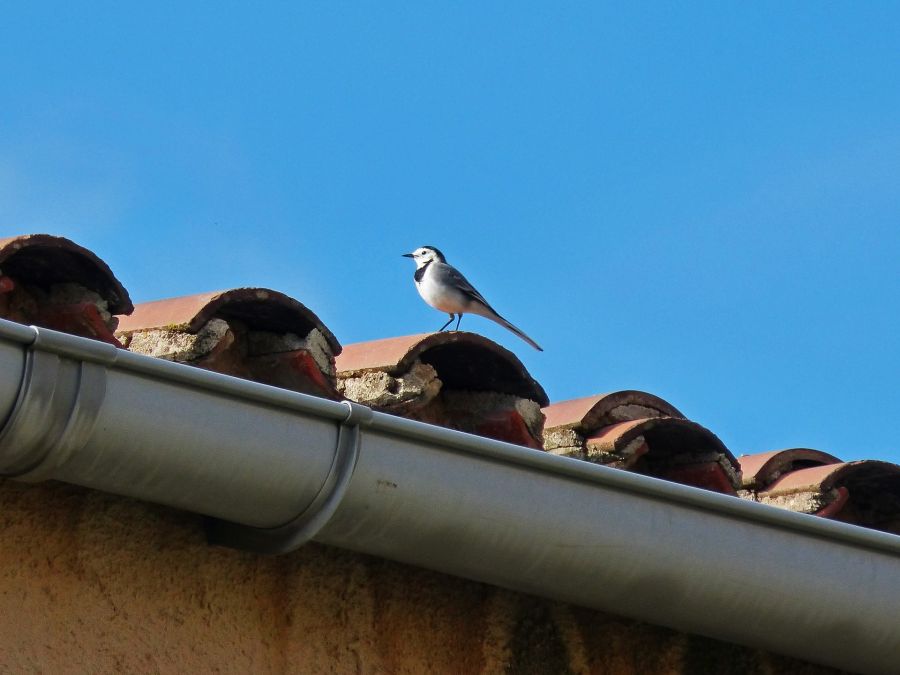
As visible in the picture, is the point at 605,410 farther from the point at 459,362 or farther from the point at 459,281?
the point at 459,281

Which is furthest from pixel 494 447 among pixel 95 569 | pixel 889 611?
pixel 889 611

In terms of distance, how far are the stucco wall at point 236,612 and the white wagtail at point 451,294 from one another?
383cm

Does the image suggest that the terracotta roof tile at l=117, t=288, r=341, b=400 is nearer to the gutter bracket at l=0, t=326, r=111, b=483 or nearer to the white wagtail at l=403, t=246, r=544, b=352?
the gutter bracket at l=0, t=326, r=111, b=483

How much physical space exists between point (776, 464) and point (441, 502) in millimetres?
1657

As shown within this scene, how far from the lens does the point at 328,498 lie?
3016mm

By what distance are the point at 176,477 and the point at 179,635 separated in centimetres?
40

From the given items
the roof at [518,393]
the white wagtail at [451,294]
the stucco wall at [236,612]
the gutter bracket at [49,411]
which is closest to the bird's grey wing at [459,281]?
the white wagtail at [451,294]

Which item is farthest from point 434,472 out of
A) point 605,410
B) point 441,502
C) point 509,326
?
point 509,326

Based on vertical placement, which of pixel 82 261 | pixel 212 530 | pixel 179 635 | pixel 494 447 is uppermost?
pixel 82 261

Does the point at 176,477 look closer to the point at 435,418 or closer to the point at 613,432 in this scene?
the point at 435,418

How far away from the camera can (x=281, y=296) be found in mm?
3576

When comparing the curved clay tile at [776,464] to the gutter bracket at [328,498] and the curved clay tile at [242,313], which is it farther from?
the gutter bracket at [328,498]

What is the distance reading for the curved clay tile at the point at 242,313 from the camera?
350 cm

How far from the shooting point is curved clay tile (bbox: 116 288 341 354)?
3496 mm
